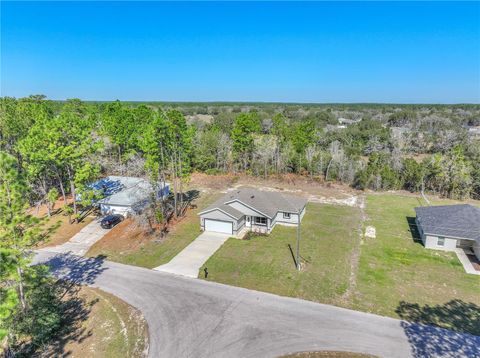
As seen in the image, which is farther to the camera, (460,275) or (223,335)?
(460,275)

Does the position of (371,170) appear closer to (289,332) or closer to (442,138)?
(442,138)

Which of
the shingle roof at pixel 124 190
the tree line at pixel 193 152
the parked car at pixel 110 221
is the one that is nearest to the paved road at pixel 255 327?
the parked car at pixel 110 221

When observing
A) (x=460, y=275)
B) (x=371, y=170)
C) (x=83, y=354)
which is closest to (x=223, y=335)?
(x=83, y=354)

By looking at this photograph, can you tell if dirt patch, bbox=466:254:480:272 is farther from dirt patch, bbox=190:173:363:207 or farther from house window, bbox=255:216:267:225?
house window, bbox=255:216:267:225

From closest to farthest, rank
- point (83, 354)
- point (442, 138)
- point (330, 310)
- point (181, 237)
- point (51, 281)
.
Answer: point (83, 354) → point (330, 310) → point (51, 281) → point (181, 237) → point (442, 138)

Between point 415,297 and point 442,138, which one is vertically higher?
point 442,138

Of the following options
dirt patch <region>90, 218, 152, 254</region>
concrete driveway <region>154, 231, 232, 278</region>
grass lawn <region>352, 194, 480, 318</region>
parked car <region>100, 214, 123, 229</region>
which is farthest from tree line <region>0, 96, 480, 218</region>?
grass lawn <region>352, 194, 480, 318</region>

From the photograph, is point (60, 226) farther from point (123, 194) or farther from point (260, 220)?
point (260, 220)
